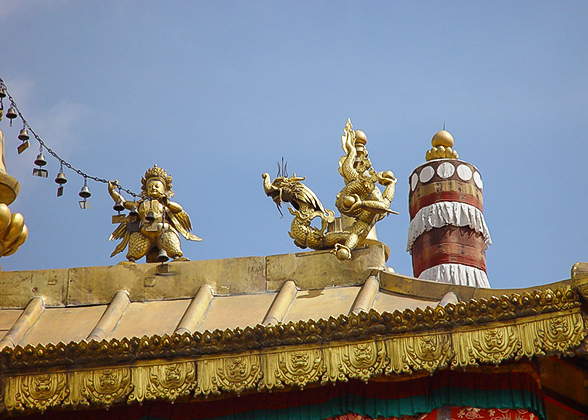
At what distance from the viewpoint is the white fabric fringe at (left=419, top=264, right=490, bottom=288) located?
804 inches

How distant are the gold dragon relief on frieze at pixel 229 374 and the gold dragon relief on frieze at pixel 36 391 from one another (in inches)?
56.1

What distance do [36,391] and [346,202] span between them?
3.99 m

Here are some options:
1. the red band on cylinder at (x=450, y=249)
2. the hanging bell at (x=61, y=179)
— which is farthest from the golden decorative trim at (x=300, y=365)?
the red band on cylinder at (x=450, y=249)

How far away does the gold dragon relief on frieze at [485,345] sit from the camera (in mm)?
9734

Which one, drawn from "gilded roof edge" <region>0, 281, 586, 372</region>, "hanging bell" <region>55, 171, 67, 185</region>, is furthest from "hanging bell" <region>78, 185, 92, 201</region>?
"gilded roof edge" <region>0, 281, 586, 372</region>

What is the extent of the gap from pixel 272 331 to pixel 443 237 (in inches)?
450

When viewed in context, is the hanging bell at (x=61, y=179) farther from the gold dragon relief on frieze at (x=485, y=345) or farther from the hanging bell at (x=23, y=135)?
the gold dragon relief on frieze at (x=485, y=345)

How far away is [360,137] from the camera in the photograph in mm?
13078

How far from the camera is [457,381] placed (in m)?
10.2

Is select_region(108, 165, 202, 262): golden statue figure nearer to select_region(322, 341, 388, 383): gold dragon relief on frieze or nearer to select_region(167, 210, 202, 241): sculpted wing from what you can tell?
select_region(167, 210, 202, 241): sculpted wing

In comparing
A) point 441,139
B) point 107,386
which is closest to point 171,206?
point 107,386

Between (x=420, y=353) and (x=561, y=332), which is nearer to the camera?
(x=561, y=332)

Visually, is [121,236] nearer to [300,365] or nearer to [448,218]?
[300,365]

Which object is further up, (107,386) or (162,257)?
(162,257)
